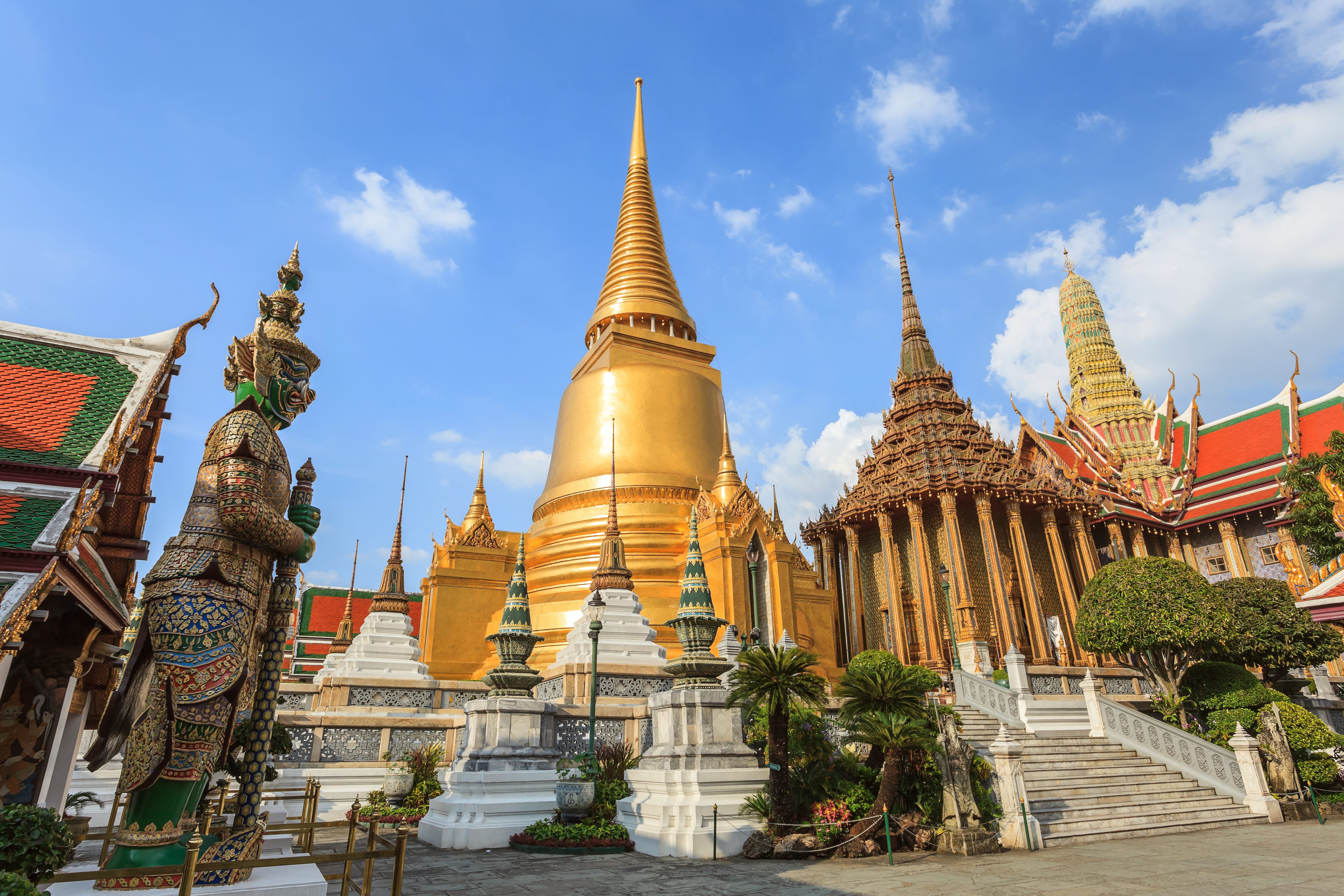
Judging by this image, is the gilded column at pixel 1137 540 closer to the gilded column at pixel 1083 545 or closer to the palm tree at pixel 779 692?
the gilded column at pixel 1083 545

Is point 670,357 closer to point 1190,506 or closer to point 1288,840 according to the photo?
point 1288,840

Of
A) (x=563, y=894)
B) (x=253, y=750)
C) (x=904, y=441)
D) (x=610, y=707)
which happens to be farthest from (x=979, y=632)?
(x=253, y=750)

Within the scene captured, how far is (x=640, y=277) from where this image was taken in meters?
25.5

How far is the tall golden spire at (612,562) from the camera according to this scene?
16188 millimetres

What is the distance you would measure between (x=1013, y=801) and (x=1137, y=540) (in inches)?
877

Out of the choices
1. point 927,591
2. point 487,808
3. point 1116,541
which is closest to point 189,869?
point 487,808

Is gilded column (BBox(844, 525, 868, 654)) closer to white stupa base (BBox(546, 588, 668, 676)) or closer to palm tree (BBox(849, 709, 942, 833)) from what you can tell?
white stupa base (BBox(546, 588, 668, 676))

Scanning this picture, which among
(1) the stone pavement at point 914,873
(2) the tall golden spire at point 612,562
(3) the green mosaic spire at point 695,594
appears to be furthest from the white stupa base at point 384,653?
(3) the green mosaic spire at point 695,594

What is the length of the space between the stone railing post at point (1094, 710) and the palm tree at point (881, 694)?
5842 millimetres

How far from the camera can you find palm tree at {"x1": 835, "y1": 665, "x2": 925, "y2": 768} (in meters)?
8.82

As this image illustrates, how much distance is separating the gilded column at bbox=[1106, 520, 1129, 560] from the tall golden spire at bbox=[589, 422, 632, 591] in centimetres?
1843

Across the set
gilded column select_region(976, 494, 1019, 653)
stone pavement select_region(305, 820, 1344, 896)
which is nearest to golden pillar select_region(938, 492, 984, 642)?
gilded column select_region(976, 494, 1019, 653)

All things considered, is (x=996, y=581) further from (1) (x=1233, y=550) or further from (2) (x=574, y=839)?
(2) (x=574, y=839)

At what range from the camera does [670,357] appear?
24188mm
